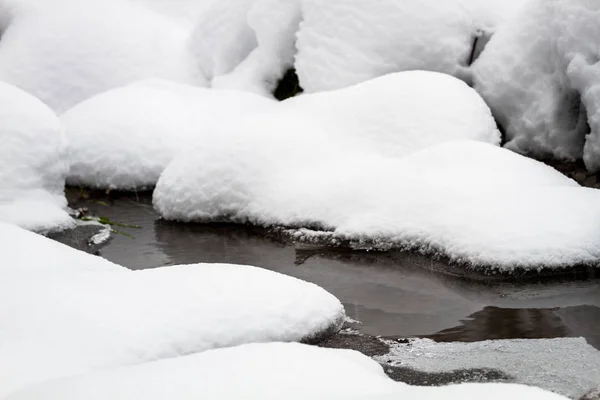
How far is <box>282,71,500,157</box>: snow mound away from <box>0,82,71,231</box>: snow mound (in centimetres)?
229

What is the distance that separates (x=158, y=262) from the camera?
5.43 meters

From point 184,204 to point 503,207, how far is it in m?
2.70

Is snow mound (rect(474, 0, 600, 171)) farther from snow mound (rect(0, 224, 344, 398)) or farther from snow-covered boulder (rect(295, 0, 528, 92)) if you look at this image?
snow mound (rect(0, 224, 344, 398))

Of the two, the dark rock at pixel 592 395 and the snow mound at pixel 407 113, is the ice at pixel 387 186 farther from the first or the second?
the dark rock at pixel 592 395

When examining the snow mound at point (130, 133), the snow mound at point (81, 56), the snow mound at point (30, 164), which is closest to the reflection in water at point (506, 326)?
the snow mound at point (30, 164)

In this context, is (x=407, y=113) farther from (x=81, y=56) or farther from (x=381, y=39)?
(x=81, y=56)

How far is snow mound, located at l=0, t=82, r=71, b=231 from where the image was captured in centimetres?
576

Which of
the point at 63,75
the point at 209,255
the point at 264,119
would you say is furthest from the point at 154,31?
the point at 209,255

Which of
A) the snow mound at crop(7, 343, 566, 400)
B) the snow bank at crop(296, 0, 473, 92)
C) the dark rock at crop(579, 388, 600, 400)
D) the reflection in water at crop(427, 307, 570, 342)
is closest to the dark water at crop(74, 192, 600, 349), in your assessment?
the reflection in water at crop(427, 307, 570, 342)

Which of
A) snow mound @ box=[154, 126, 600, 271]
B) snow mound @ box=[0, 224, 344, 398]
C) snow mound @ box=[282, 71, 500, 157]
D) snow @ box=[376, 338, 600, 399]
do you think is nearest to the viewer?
snow mound @ box=[0, 224, 344, 398]

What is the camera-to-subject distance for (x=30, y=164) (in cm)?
593

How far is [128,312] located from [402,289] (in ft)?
6.69

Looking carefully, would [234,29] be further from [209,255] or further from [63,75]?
[209,255]

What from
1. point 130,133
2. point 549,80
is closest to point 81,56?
point 130,133
